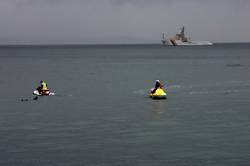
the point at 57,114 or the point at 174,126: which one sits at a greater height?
the point at 57,114

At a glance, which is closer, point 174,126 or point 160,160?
point 160,160

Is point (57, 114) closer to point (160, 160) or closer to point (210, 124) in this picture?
point (210, 124)

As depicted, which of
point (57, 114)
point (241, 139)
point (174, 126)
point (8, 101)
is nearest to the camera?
point (241, 139)

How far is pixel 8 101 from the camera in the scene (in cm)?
7256

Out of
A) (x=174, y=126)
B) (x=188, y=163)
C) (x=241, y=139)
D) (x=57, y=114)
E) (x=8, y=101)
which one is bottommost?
(x=188, y=163)

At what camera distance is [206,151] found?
3953 cm

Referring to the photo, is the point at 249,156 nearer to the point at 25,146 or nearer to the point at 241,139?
the point at 241,139

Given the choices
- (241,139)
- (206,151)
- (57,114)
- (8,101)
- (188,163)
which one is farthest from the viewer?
(8,101)

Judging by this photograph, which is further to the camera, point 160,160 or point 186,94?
point 186,94

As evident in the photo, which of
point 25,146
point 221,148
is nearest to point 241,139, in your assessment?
point 221,148

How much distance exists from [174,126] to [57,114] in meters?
13.9

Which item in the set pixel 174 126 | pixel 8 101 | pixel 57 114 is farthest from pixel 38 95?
pixel 174 126

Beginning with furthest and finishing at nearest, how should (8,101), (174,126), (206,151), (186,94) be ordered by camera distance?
(186,94), (8,101), (174,126), (206,151)

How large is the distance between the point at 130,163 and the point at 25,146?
9.01m
